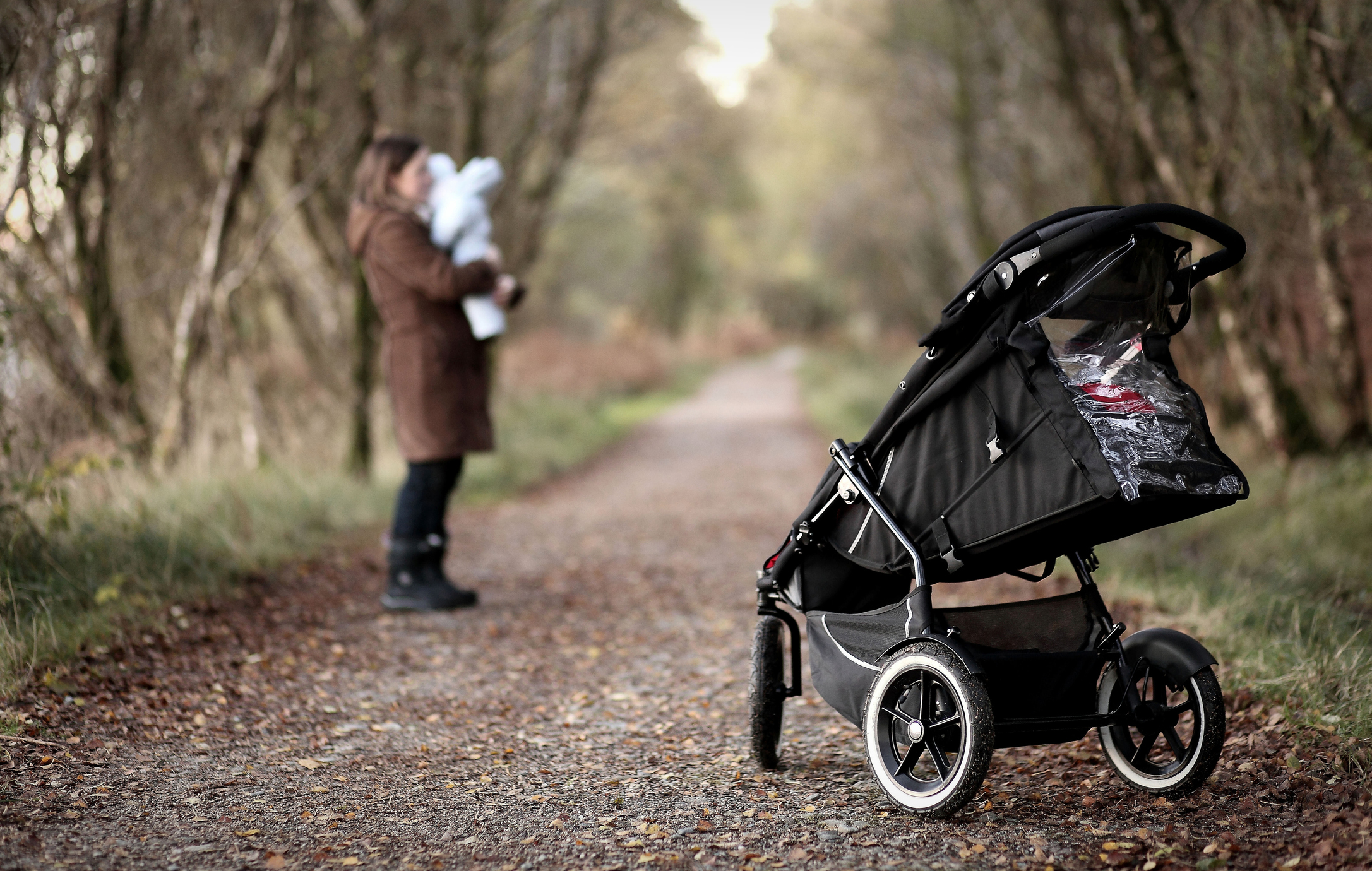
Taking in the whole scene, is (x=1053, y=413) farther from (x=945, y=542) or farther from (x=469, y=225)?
(x=469, y=225)

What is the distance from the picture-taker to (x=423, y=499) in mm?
5461

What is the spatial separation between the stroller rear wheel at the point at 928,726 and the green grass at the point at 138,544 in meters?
2.88

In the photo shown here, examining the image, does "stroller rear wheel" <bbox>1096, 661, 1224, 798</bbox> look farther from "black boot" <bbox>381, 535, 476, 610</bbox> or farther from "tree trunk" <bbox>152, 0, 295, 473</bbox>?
"tree trunk" <bbox>152, 0, 295, 473</bbox>

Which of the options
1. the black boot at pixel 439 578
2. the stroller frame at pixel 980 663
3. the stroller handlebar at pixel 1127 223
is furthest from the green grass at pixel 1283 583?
the black boot at pixel 439 578

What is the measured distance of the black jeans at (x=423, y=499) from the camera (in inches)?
215

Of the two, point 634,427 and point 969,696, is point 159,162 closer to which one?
point 969,696

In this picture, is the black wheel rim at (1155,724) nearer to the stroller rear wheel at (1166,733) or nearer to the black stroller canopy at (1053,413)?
the stroller rear wheel at (1166,733)

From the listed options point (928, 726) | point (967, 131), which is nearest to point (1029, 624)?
point (928, 726)

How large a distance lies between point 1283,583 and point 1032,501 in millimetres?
2877

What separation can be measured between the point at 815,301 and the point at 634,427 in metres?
30.5

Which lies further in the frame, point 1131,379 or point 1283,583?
point 1283,583

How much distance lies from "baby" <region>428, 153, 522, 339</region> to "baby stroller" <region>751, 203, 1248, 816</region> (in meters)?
2.58

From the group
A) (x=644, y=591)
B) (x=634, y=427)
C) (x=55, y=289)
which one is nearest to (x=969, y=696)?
(x=644, y=591)

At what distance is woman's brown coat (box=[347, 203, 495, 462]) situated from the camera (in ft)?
17.3
